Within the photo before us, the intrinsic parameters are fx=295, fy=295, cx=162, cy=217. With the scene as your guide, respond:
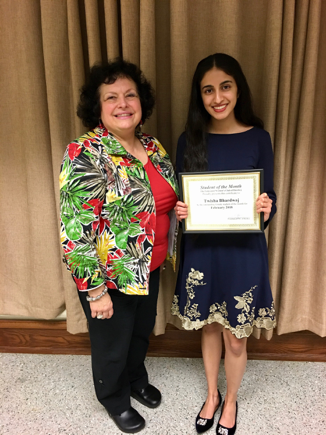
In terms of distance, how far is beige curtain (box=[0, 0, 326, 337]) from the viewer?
1.46 m

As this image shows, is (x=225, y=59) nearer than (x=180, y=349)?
Yes

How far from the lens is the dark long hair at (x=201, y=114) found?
4.06 feet

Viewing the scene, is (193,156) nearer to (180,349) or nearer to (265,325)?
(265,325)

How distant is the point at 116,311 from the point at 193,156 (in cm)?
76

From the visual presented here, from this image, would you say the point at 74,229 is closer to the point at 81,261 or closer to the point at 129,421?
the point at 81,261

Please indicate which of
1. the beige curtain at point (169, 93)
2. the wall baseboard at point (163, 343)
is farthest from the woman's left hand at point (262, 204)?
the wall baseboard at point (163, 343)

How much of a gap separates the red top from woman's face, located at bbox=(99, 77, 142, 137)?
197 mm

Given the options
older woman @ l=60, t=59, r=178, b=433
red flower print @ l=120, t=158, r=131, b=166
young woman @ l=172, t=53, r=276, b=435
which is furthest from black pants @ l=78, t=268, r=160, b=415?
red flower print @ l=120, t=158, r=131, b=166

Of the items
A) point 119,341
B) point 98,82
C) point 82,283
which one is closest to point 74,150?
point 98,82

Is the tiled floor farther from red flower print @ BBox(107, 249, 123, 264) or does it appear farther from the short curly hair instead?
the short curly hair

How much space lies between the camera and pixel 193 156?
4.20 feet

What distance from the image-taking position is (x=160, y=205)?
1280 millimetres

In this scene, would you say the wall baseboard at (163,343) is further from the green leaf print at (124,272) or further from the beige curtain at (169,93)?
the green leaf print at (124,272)

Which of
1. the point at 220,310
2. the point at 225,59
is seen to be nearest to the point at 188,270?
the point at 220,310
